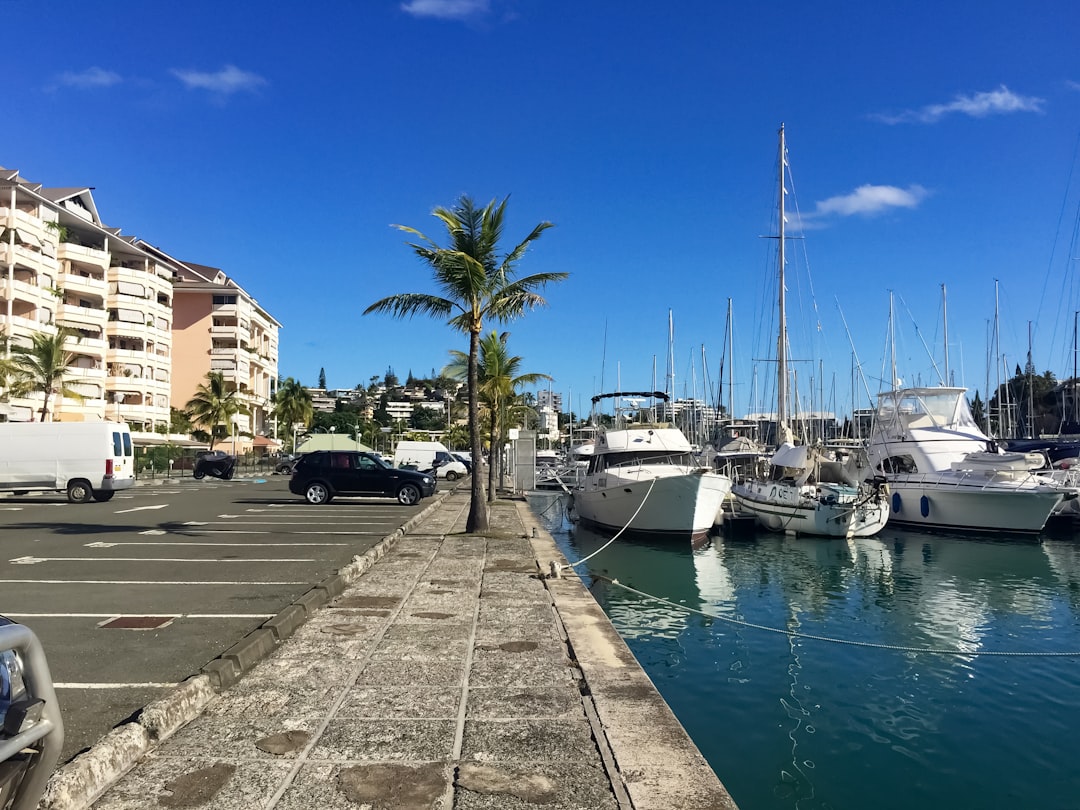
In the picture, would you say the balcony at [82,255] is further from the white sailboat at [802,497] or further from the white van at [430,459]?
the white sailboat at [802,497]

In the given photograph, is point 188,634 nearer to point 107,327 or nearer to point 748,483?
point 748,483

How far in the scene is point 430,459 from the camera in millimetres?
56531

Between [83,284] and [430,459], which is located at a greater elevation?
[83,284]

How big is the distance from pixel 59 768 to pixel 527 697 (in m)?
3.25

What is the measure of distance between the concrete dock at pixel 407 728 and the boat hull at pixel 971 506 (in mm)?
23558

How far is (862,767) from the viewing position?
25.0 ft

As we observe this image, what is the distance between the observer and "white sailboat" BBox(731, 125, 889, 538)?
88.4 feet

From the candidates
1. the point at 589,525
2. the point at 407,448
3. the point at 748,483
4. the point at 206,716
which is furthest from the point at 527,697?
A: the point at 407,448

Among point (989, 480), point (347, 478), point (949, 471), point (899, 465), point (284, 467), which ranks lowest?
point (284, 467)

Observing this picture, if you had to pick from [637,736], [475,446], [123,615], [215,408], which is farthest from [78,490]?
[215,408]

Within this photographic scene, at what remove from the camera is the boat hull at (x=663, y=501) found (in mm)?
24000

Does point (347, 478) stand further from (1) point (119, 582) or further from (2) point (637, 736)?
(2) point (637, 736)

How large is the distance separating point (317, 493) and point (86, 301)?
41.3 m

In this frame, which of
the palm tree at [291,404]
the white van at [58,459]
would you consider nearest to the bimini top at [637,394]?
the white van at [58,459]
